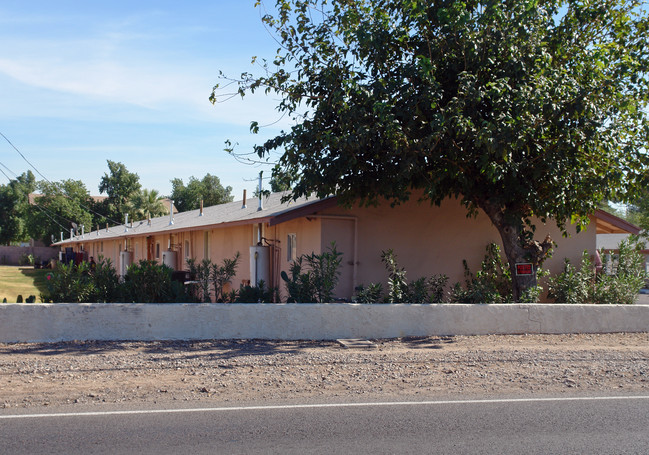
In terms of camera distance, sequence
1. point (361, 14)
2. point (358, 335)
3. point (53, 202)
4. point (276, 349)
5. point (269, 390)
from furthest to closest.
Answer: point (53, 202) < point (361, 14) < point (358, 335) < point (276, 349) < point (269, 390)

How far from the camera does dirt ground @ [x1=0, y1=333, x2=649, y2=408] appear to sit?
25.5 feet

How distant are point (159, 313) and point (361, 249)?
608 centimetres

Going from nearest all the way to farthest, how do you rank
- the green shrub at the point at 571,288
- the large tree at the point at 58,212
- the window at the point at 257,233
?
1. the green shrub at the point at 571,288
2. the window at the point at 257,233
3. the large tree at the point at 58,212

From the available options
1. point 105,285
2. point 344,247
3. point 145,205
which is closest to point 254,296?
point 105,285

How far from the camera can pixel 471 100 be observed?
11.7 metres

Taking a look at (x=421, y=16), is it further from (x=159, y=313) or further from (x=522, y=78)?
(x=159, y=313)

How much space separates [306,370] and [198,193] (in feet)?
190

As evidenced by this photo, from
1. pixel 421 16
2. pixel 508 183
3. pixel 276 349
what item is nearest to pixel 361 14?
pixel 421 16

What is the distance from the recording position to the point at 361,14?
12766 millimetres

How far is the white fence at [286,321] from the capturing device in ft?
35.3

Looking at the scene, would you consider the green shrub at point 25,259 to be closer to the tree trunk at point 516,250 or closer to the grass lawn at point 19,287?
the grass lawn at point 19,287

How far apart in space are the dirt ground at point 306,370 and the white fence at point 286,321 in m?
0.28

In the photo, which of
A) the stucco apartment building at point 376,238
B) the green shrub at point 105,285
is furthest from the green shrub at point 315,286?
the green shrub at point 105,285

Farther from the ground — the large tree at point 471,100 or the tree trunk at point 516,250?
the large tree at point 471,100
